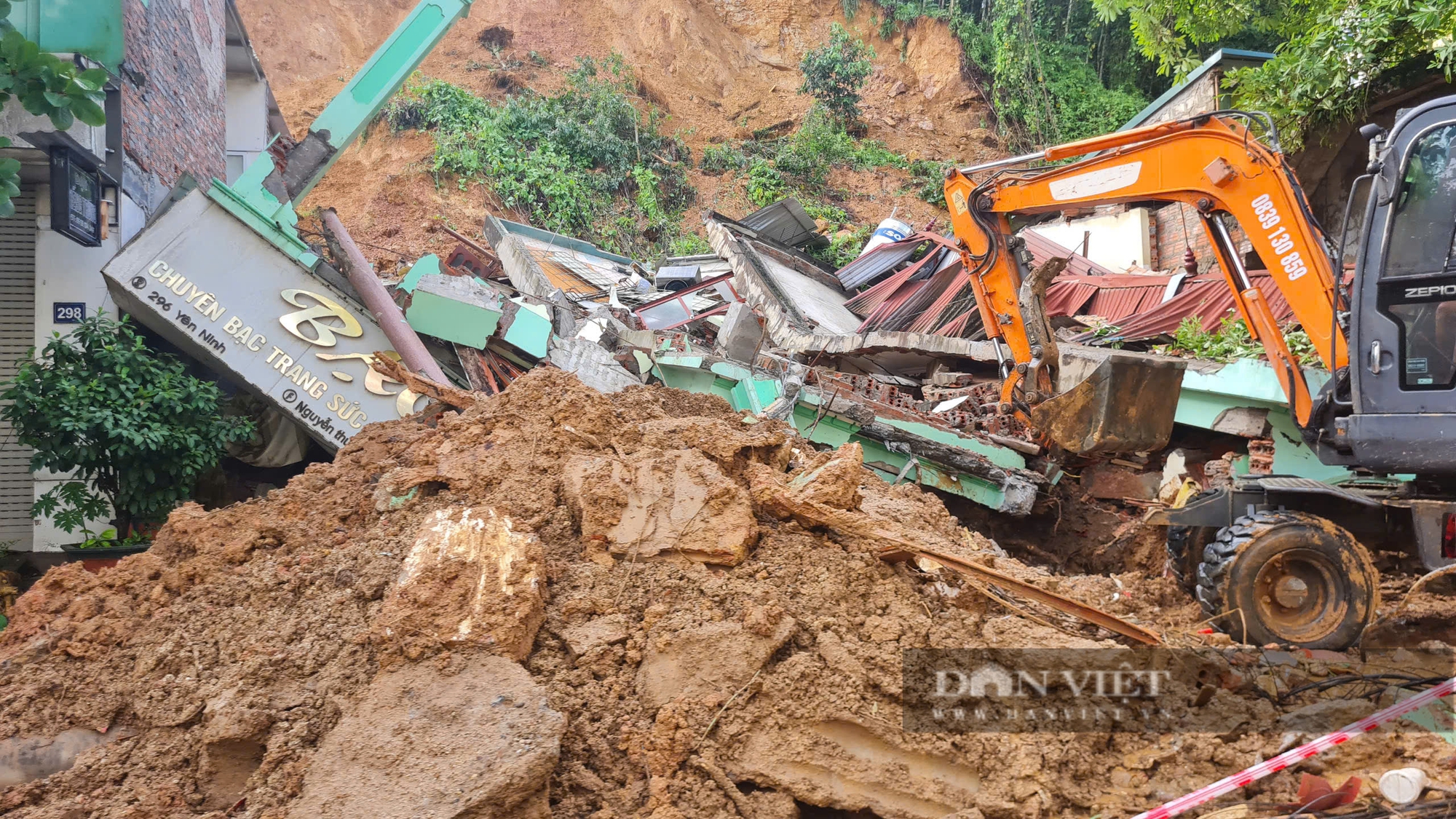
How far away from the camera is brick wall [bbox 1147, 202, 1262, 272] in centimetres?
1153

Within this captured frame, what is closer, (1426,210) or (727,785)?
(727,785)

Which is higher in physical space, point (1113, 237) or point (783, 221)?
point (783, 221)

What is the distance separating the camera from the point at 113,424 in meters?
6.61

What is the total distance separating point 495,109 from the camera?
21.7m

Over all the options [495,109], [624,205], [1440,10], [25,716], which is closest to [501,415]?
[25,716]

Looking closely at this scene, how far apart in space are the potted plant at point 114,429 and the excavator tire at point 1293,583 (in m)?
7.48

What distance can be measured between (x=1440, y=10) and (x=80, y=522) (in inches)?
526

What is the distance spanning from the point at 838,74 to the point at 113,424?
20.2 meters

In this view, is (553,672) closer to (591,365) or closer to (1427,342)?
(1427,342)

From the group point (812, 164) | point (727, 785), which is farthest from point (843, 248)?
point (727, 785)

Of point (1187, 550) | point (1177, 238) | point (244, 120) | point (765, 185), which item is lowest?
point (1187, 550)

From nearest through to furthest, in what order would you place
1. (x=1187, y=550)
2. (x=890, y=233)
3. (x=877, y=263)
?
(x=1187, y=550), (x=877, y=263), (x=890, y=233)

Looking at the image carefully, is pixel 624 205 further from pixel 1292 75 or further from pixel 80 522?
pixel 80 522

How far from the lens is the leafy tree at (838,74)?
23.1 m
